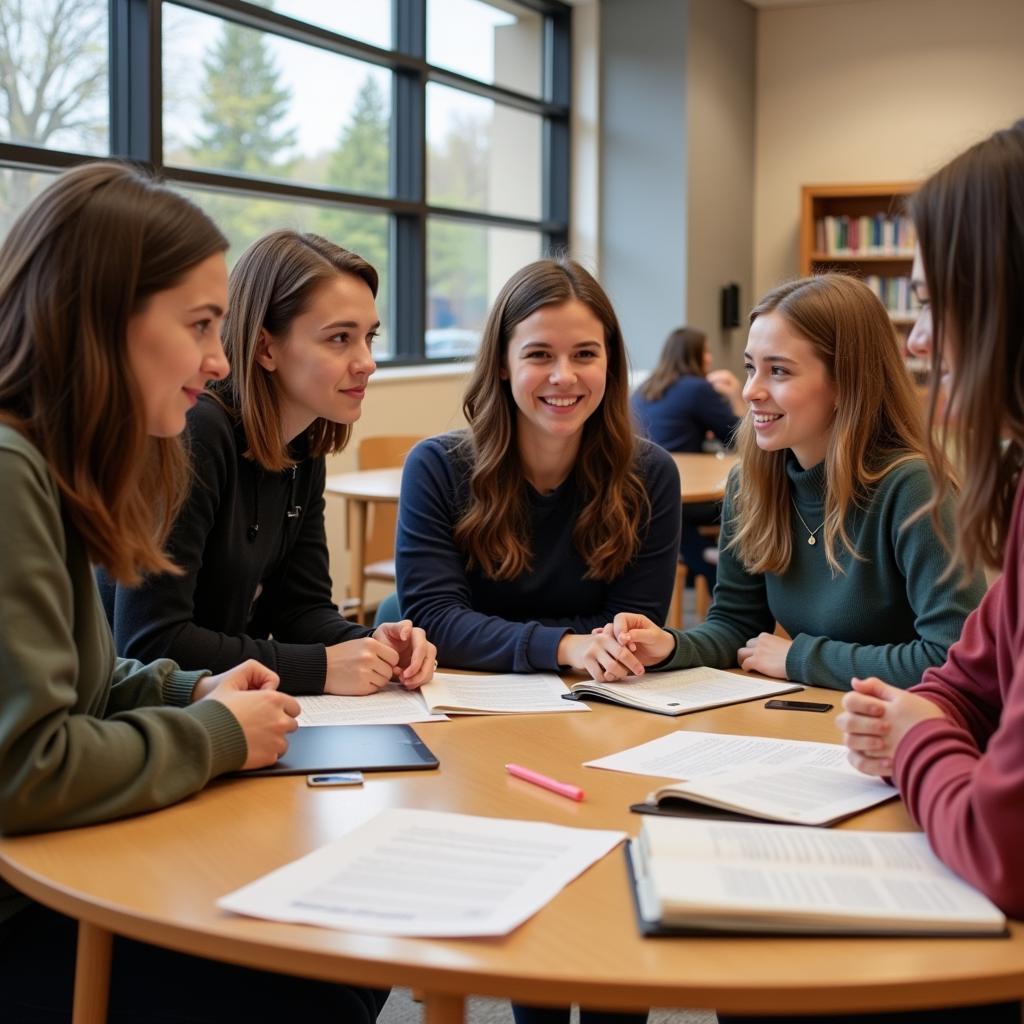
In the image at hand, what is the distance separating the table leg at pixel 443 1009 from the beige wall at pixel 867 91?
7.27m

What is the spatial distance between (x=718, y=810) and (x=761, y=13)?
769cm

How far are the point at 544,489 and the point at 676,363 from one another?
3525mm

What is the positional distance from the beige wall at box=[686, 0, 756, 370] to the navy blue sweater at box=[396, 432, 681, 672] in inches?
206

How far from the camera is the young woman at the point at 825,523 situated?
1876 mm

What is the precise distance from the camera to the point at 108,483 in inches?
50.9

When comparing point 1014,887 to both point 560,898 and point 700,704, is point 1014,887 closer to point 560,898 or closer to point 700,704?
point 560,898

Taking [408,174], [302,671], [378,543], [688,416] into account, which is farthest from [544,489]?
[408,174]

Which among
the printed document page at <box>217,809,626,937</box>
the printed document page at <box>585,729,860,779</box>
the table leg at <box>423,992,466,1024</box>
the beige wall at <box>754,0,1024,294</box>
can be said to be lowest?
the table leg at <box>423,992,466,1024</box>

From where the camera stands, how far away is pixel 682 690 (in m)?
1.83

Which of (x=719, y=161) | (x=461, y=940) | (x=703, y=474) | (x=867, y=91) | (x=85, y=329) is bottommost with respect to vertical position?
(x=461, y=940)

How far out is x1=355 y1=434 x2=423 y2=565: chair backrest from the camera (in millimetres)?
4406

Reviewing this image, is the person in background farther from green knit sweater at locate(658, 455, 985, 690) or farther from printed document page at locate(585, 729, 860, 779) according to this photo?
printed document page at locate(585, 729, 860, 779)

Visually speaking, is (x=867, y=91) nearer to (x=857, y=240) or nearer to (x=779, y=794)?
(x=857, y=240)

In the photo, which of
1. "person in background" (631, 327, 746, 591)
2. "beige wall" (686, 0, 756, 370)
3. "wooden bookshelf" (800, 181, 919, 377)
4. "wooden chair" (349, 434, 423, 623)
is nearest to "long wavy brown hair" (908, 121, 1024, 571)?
"wooden chair" (349, 434, 423, 623)
